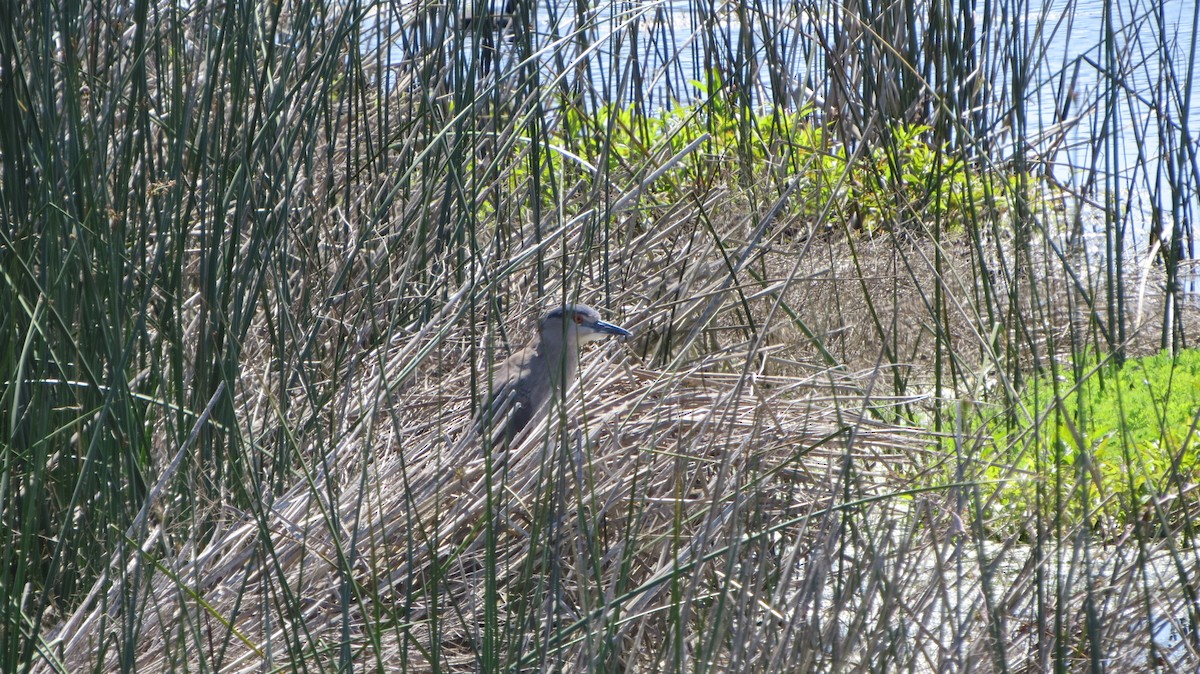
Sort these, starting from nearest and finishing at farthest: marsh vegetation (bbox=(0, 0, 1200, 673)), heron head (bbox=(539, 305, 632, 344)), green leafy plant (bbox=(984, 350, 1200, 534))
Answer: marsh vegetation (bbox=(0, 0, 1200, 673)) → green leafy plant (bbox=(984, 350, 1200, 534)) → heron head (bbox=(539, 305, 632, 344))

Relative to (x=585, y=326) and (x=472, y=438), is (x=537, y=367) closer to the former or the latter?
(x=585, y=326)

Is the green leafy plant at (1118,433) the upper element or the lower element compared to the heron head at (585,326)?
lower

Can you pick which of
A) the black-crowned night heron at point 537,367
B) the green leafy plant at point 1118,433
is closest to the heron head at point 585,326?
the black-crowned night heron at point 537,367

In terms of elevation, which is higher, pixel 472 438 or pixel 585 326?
pixel 585 326

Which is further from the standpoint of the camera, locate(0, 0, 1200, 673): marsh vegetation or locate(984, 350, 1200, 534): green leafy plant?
locate(984, 350, 1200, 534): green leafy plant

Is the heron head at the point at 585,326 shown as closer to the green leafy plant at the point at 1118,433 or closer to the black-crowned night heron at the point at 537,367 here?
the black-crowned night heron at the point at 537,367

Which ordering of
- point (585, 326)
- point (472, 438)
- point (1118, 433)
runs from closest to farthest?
point (472, 438), point (1118, 433), point (585, 326)

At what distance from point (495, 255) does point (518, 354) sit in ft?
0.76

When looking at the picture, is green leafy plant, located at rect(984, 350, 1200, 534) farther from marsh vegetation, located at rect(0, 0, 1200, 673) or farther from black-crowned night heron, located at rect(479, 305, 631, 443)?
black-crowned night heron, located at rect(479, 305, 631, 443)

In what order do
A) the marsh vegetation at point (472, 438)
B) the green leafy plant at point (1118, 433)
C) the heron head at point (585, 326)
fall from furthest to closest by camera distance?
the heron head at point (585, 326), the green leafy plant at point (1118, 433), the marsh vegetation at point (472, 438)

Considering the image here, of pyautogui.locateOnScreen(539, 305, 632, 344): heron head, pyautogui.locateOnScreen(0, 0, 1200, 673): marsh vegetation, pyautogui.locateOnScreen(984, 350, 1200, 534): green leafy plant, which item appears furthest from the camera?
pyautogui.locateOnScreen(539, 305, 632, 344): heron head

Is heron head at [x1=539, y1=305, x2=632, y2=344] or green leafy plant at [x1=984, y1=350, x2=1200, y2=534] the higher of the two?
heron head at [x1=539, y1=305, x2=632, y2=344]

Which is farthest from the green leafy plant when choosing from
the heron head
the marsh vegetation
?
the heron head

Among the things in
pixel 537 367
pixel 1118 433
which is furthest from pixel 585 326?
pixel 1118 433
